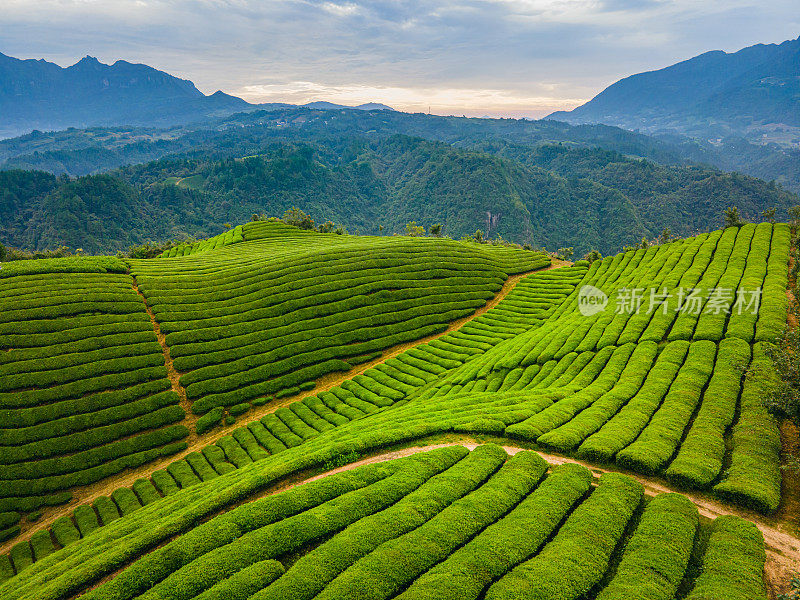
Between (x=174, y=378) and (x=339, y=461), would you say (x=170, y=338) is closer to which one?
(x=174, y=378)

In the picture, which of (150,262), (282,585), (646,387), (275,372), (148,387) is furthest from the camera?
(150,262)

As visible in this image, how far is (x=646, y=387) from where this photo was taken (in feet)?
89.8

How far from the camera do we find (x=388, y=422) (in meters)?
27.9

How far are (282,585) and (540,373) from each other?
90.8 ft

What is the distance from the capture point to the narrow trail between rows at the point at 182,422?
2911 centimetres

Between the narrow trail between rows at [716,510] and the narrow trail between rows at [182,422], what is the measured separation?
1839 cm

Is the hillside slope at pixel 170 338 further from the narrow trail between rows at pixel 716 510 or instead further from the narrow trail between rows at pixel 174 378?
the narrow trail between rows at pixel 716 510

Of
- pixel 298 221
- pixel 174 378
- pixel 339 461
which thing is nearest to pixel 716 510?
pixel 339 461

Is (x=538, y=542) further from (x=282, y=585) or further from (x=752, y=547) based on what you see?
(x=282, y=585)

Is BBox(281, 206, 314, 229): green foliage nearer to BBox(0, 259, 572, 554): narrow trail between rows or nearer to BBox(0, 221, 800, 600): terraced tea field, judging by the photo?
BBox(0, 221, 800, 600): terraced tea field

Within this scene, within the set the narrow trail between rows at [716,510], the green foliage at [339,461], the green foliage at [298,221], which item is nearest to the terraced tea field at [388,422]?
the green foliage at [339,461]

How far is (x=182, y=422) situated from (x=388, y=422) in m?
22.2

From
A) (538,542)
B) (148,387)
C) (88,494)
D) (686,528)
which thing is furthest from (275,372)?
(686,528)

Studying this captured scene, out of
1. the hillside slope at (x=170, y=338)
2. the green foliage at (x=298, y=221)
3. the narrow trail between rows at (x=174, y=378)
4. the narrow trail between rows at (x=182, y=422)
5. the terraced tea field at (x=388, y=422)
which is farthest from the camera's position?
the green foliage at (x=298, y=221)
